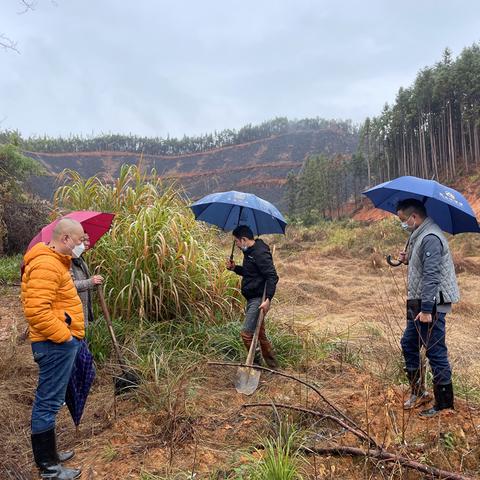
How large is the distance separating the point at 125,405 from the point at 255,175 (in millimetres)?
66788

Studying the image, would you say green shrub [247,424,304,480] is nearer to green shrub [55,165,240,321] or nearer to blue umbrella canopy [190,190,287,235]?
green shrub [55,165,240,321]

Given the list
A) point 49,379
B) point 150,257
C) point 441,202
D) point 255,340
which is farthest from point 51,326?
point 441,202

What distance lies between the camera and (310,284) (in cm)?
1060

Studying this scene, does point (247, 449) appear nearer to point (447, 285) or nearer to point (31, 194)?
point (447, 285)

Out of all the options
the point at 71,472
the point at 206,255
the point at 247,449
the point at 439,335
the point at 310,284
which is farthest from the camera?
the point at 310,284

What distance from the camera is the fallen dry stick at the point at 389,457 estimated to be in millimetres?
2215

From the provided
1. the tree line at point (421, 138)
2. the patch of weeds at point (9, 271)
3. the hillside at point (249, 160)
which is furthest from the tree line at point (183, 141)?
the patch of weeds at point (9, 271)

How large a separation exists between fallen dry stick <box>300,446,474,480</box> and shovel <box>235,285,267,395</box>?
1053mm

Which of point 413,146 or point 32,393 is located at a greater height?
point 413,146

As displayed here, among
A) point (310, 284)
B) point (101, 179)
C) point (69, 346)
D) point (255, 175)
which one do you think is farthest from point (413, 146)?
point (69, 346)

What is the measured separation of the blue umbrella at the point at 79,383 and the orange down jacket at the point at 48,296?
→ 346 millimetres

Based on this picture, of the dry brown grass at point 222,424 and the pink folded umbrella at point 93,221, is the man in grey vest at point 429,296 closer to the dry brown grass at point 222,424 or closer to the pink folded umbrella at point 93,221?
the dry brown grass at point 222,424

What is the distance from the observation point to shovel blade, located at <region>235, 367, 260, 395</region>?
12.0 feet

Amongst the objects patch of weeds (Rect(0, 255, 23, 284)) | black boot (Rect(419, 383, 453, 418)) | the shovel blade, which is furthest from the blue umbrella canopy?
patch of weeds (Rect(0, 255, 23, 284))
